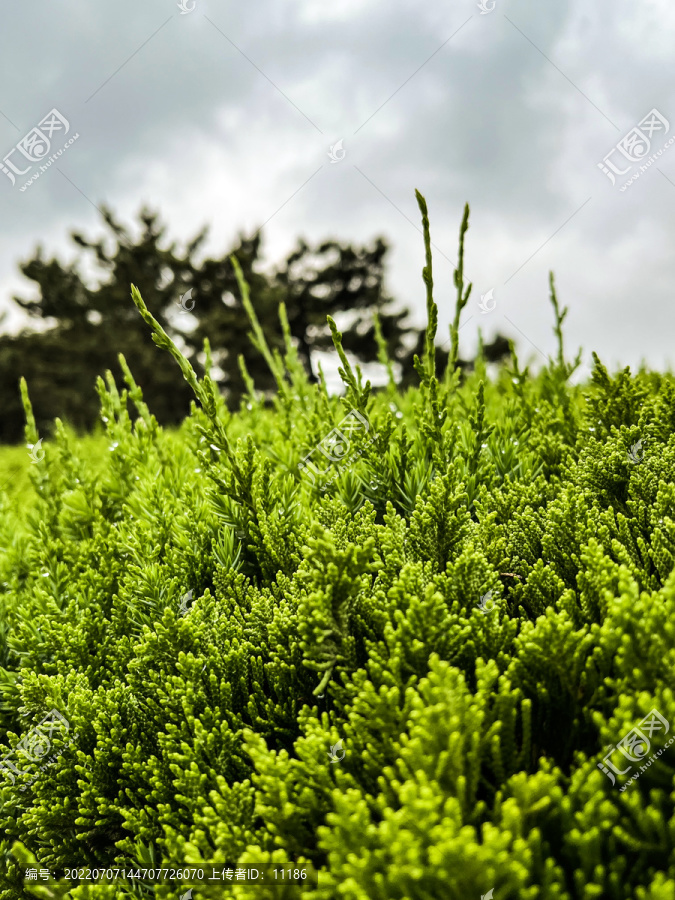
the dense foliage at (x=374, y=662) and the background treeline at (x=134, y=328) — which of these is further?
the background treeline at (x=134, y=328)

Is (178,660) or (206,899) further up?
(178,660)

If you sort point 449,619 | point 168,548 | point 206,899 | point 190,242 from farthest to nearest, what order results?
point 190,242
point 168,548
point 449,619
point 206,899

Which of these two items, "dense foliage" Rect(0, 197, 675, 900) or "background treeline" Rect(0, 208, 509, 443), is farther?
"background treeline" Rect(0, 208, 509, 443)

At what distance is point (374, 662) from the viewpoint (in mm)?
1590

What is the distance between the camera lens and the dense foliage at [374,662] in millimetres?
1213

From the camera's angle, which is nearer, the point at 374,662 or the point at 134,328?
the point at 374,662

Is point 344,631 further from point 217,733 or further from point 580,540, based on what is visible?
point 580,540

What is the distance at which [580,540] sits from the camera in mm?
1975

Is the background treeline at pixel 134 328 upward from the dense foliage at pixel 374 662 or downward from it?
upward

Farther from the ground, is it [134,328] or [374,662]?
[134,328]

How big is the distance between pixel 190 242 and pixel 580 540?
36970 millimetres

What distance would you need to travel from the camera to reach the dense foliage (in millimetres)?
1213

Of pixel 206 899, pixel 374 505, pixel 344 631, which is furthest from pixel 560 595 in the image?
pixel 206 899

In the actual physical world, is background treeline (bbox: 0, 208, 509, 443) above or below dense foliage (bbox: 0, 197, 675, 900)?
above
